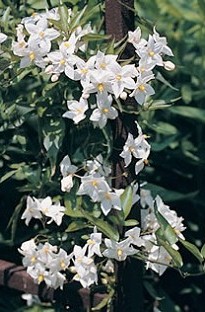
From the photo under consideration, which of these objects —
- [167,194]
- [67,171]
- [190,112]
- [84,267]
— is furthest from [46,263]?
[190,112]

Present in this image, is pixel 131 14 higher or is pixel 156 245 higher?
pixel 131 14

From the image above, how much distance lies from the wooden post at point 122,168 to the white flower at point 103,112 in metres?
0.08

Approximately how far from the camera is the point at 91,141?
1.86 meters

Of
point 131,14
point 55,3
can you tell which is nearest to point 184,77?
point 55,3

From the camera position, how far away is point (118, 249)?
5.54 feet

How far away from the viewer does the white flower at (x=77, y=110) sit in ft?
5.53

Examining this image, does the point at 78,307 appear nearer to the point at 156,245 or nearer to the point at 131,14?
the point at 156,245

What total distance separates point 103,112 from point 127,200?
19 centimetres

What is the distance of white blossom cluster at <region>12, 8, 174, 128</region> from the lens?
5.40ft

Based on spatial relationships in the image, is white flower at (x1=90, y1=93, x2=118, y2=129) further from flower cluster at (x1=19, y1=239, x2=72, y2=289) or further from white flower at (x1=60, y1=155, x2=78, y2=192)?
flower cluster at (x1=19, y1=239, x2=72, y2=289)

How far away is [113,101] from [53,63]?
15 centimetres

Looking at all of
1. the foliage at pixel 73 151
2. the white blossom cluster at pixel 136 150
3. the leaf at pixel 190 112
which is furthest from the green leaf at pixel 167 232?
the leaf at pixel 190 112

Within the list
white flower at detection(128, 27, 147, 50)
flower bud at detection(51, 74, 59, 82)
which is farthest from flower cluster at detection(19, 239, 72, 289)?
white flower at detection(128, 27, 147, 50)

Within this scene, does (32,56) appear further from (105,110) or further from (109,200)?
(109,200)
